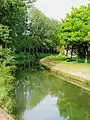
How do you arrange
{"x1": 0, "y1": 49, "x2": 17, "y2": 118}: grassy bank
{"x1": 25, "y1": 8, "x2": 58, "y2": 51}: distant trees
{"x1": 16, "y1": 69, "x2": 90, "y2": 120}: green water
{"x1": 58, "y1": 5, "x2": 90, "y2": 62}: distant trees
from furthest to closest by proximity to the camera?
{"x1": 25, "y1": 8, "x2": 58, "y2": 51}: distant trees → {"x1": 58, "y1": 5, "x2": 90, "y2": 62}: distant trees → {"x1": 16, "y1": 69, "x2": 90, "y2": 120}: green water → {"x1": 0, "y1": 49, "x2": 17, "y2": 118}: grassy bank

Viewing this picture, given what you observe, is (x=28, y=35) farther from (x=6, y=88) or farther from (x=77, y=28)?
(x=6, y=88)

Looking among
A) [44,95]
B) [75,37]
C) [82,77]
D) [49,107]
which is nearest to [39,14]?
[75,37]

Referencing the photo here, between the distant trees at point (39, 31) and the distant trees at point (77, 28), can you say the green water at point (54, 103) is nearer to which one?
the distant trees at point (77, 28)

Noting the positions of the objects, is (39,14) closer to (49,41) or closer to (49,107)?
(49,41)

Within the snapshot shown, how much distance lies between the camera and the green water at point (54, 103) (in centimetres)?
1859

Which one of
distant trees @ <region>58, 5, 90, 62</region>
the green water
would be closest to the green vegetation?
distant trees @ <region>58, 5, 90, 62</region>

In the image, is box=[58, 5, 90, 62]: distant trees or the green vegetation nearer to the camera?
the green vegetation

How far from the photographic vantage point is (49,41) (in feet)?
281

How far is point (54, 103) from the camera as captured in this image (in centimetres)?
2297

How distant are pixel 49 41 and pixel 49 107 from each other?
214 feet

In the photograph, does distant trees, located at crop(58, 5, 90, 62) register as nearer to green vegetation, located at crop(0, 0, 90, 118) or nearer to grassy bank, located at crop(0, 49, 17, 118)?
green vegetation, located at crop(0, 0, 90, 118)

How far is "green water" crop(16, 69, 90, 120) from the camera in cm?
1859

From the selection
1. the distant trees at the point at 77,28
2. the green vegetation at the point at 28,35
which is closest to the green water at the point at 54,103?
the green vegetation at the point at 28,35

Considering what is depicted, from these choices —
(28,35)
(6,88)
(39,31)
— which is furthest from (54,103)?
(39,31)
